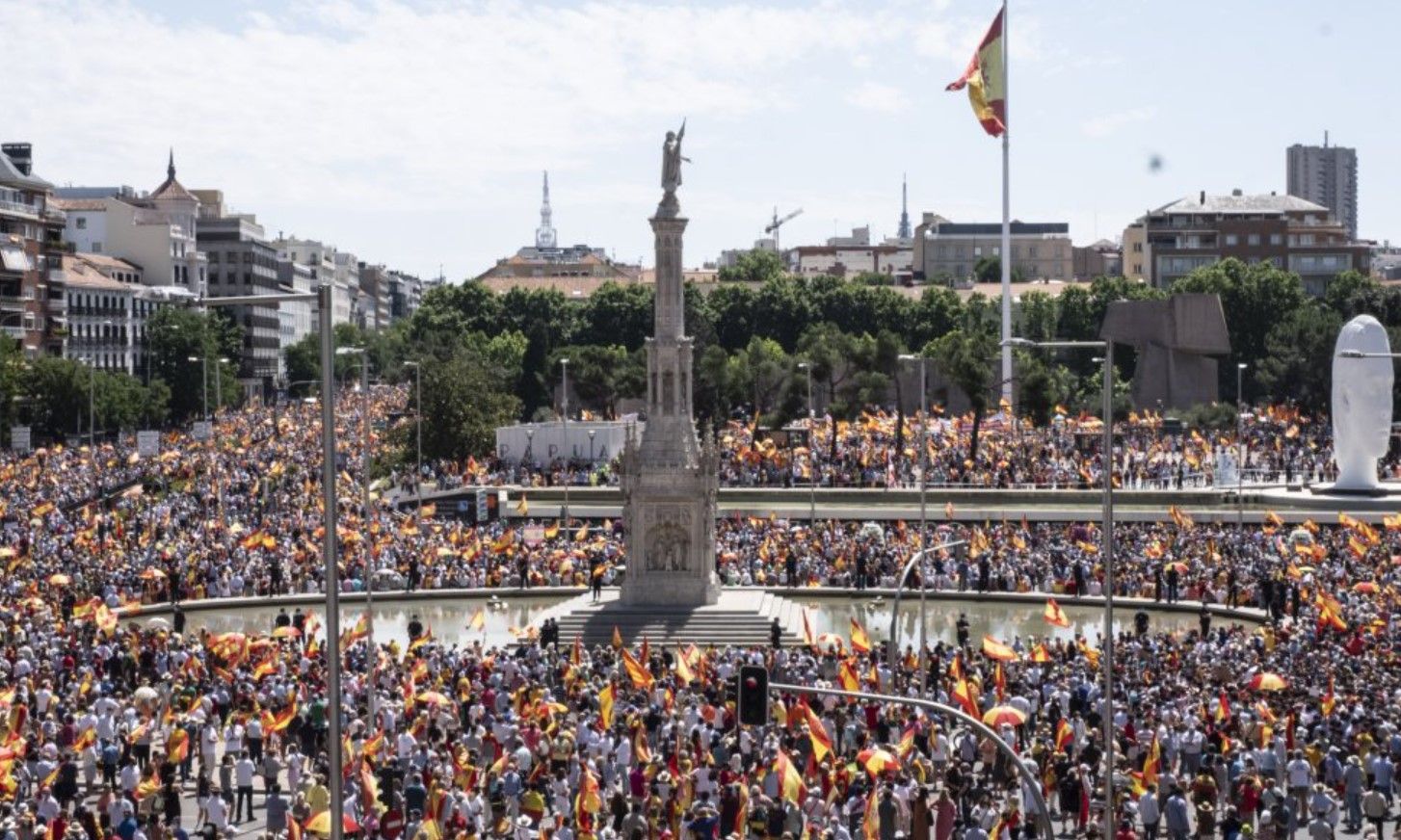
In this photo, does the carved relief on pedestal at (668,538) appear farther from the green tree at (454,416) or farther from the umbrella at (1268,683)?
the green tree at (454,416)

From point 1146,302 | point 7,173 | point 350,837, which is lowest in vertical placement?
point 350,837

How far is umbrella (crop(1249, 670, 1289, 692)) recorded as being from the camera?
1308 inches

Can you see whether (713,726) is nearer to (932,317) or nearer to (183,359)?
(183,359)

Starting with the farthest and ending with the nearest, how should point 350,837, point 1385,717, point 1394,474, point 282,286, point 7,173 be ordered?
point 282,286 < point 7,173 < point 1394,474 < point 1385,717 < point 350,837

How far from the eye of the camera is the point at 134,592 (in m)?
55.5

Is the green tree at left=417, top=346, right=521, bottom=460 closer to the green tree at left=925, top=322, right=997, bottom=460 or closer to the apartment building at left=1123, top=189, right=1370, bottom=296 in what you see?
the green tree at left=925, top=322, right=997, bottom=460

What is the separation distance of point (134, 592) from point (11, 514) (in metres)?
9.76

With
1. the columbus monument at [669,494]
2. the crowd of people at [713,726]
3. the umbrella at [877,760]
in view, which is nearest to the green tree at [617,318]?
the crowd of people at [713,726]

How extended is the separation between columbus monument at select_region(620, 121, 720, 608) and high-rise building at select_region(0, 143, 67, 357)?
2694 inches

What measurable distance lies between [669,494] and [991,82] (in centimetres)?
5242

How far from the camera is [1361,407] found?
69500mm

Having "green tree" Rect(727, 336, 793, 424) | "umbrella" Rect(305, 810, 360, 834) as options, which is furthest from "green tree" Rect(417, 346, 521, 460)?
"umbrella" Rect(305, 810, 360, 834)

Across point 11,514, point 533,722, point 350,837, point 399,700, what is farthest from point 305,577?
point 350,837

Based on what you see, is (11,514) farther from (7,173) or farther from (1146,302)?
(1146,302)
